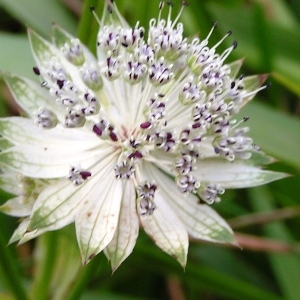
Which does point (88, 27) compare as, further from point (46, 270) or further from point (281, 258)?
point (281, 258)

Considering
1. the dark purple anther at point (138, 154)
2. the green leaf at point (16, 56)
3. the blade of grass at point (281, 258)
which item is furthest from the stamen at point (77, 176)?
the blade of grass at point (281, 258)

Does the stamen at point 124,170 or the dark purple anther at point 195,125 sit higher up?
the dark purple anther at point 195,125

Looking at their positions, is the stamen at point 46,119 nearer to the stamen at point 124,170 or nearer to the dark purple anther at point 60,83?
the dark purple anther at point 60,83

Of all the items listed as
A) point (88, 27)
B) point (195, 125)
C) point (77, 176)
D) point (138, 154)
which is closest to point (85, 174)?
point (77, 176)

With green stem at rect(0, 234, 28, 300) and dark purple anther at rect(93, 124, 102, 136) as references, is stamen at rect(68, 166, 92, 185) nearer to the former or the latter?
dark purple anther at rect(93, 124, 102, 136)

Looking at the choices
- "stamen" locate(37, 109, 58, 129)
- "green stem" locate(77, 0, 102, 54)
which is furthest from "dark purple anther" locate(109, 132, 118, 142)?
"green stem" locate(77, 0, 102, 54)

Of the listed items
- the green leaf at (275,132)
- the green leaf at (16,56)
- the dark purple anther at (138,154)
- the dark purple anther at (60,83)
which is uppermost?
the green leaf at (16,56)
